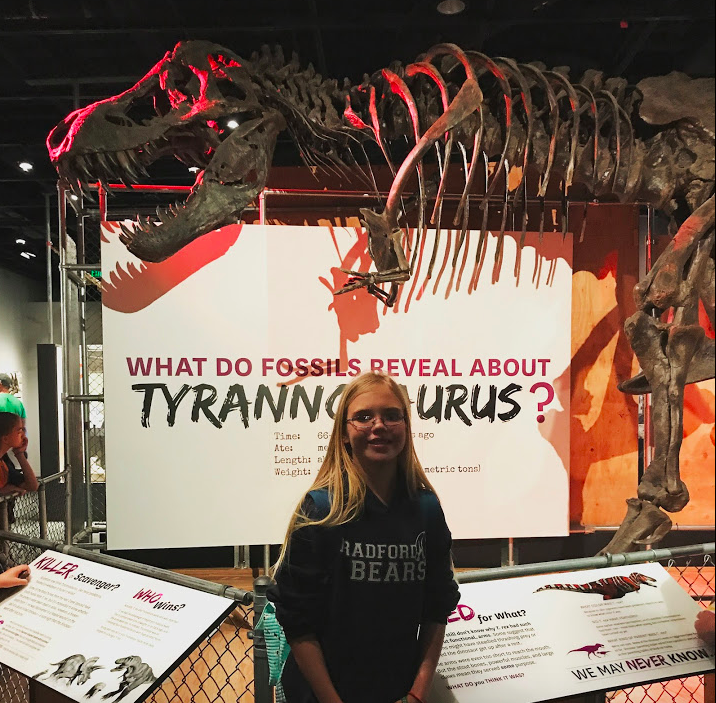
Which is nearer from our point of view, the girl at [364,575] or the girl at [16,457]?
the girl at [364,575]

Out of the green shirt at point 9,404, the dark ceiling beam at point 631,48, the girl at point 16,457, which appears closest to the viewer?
the girl at point 16,457

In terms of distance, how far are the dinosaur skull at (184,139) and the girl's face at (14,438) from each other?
4.04ft

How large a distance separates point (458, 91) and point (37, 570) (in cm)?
294

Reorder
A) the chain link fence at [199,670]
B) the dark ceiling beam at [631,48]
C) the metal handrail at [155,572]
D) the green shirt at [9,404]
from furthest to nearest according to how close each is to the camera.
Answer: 1. the green shirt at [9,404]
2. the dark ceiling beam at [631,48]
3. the chain link fence at [199,670]
4. the metal handrail at [155,572]

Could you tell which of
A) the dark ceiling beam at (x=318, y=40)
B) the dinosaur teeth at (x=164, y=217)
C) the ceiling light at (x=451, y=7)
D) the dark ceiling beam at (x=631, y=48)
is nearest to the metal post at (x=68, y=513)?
the dinosaur teeth at (x=164, y=217)

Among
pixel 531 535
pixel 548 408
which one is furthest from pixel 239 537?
pixel 548 408

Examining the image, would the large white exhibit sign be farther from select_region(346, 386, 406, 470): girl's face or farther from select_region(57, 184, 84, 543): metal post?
select_region(346, 386, 406, 470): girl's face

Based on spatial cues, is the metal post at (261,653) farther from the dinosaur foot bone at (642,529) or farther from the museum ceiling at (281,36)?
the museum ceiling at (281,36)

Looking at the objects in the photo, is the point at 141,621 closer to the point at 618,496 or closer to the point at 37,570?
the point at 37,570

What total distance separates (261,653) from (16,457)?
208 centimetres

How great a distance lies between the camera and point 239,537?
352 centimetres

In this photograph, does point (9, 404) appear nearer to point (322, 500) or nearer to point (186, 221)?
point (186, 221)

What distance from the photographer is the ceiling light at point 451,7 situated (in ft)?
11.0

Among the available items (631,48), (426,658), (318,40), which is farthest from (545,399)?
(318,40)
